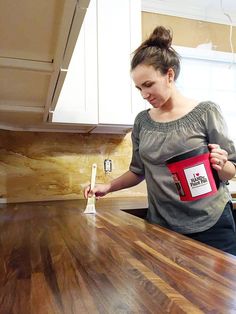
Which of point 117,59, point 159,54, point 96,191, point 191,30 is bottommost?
point 96,191

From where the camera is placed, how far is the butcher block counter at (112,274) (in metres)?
0.35

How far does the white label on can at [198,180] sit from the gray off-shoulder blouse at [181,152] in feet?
0.58

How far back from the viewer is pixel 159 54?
1.00m

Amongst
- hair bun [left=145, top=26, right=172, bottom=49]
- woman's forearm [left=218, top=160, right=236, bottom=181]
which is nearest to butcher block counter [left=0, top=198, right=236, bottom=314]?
woman's forearm [left=218, top=160, right=236, bottom=181]

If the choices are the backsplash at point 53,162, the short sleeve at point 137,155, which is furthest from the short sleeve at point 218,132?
the backsplash at point 53,162

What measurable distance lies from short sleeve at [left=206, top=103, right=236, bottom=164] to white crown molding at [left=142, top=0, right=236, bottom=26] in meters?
1.65

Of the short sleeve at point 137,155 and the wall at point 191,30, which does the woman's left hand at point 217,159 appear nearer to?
the short sleeve at point 137,155

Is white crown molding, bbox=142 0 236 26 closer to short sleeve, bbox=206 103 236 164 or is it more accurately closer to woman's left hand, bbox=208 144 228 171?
short sleeve, bbox=206 103 236 164

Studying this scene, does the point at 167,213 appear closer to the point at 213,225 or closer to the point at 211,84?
the point at 213,225

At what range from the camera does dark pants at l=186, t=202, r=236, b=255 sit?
0.88 metres

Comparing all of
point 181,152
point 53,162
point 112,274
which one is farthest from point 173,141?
point 53,162

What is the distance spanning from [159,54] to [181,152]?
1.17 feet

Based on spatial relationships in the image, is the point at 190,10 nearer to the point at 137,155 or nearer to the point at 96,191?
the point at 137,155

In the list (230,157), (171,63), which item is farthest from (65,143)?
(230,157)
